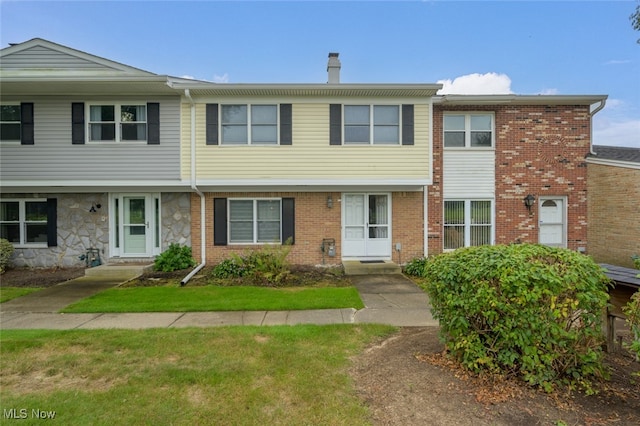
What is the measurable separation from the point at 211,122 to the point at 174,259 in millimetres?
4212

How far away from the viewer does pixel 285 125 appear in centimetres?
938

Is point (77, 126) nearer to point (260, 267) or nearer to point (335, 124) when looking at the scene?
point (260, 267)

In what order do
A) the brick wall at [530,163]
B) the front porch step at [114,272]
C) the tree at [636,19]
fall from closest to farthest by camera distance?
the front porch step at [114,272] < the brick wall at [530,163] < the tree at [636,19]

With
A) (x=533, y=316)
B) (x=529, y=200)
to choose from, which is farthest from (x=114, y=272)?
(x=529, y=200)

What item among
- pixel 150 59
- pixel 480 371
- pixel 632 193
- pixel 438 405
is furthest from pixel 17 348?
pixel 632 193

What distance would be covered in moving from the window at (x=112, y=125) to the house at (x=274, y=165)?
33 mm

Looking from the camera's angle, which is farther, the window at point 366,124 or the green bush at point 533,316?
the window at point 366,124

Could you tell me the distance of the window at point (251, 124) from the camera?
9.46 meters

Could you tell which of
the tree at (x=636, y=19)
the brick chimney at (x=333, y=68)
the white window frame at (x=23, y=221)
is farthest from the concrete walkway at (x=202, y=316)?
the tree at (x=636, y=19)

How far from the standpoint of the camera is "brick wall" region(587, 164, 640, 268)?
9.21 m

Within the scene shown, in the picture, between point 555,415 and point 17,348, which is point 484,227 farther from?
point 17,348

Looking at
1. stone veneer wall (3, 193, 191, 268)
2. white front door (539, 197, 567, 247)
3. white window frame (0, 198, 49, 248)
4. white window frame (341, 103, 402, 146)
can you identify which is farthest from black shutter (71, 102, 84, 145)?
white front door (539, 197, 567, 247)

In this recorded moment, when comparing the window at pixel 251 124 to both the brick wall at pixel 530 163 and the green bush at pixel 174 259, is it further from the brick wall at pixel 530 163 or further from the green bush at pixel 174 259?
the brick wall at pixel 530 163

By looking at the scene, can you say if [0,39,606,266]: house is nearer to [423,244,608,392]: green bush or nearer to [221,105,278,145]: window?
[221,105,278,145]: window
